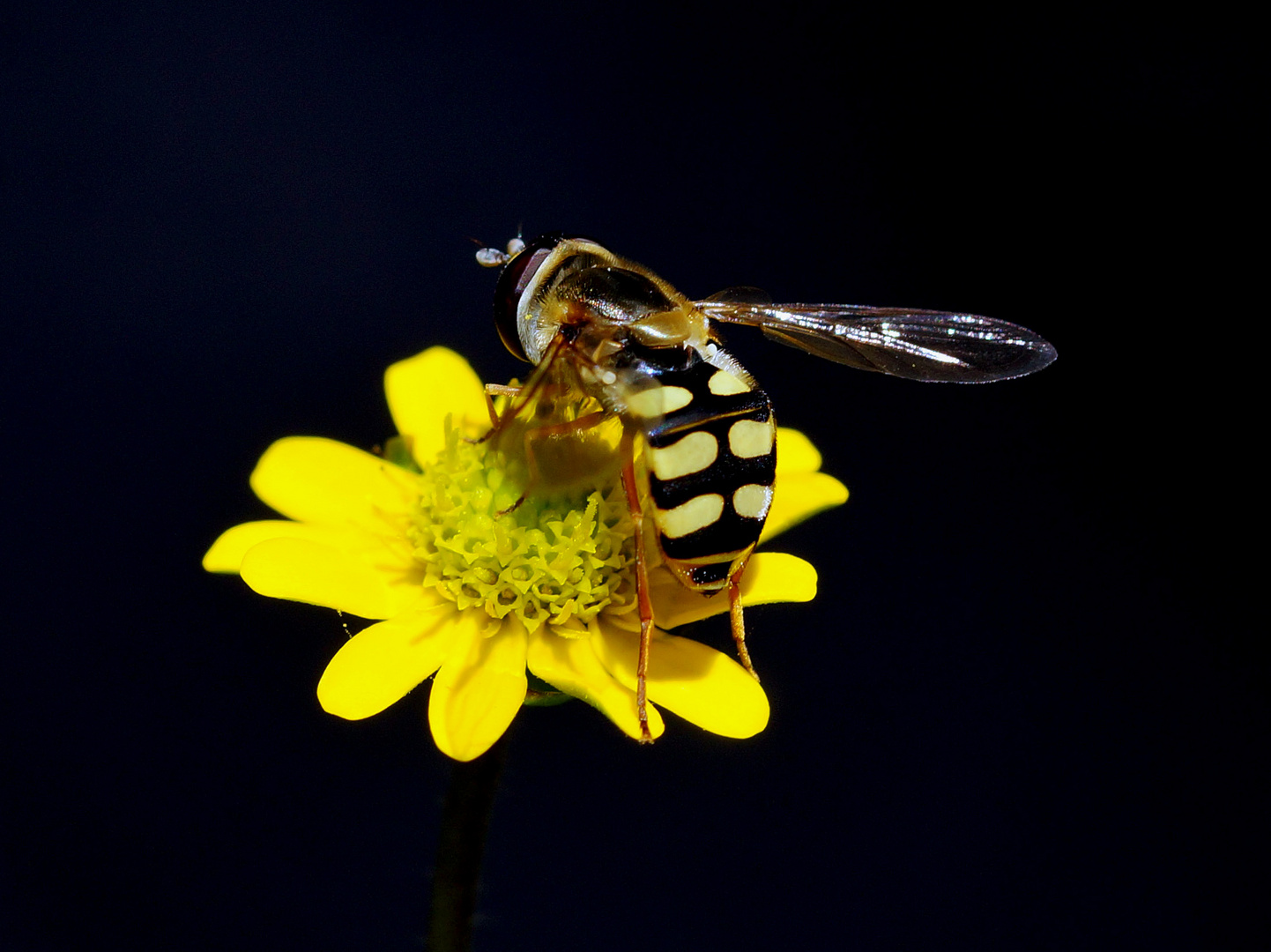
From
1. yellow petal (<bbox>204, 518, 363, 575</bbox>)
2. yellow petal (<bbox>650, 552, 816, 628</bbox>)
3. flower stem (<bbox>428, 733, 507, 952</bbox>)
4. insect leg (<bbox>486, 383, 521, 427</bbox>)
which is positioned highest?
insect leg (<bbox>486, 383, 521, 427</bbox>)

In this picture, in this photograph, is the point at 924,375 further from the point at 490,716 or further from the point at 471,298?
the point at 471,298

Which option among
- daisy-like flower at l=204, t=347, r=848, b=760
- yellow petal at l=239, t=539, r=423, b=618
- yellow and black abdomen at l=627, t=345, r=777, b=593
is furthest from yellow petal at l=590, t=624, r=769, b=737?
yellow petal at l=239, t=539, r=423, b=618

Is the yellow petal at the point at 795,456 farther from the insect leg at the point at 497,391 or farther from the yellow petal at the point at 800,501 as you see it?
the insect leg at the point at 497,391

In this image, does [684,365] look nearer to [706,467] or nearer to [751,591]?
[706,467]

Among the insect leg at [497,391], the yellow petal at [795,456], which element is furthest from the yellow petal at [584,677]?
the yellow petal at [795,456]

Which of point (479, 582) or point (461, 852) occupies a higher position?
point (479, 582)

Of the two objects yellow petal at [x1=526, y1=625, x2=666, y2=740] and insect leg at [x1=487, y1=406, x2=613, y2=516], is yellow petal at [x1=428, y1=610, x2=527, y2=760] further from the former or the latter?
insect leg at [x1=487, y1=406, x2=613, y2=516]

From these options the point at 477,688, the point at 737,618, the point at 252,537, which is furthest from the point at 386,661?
the point at 737,618
